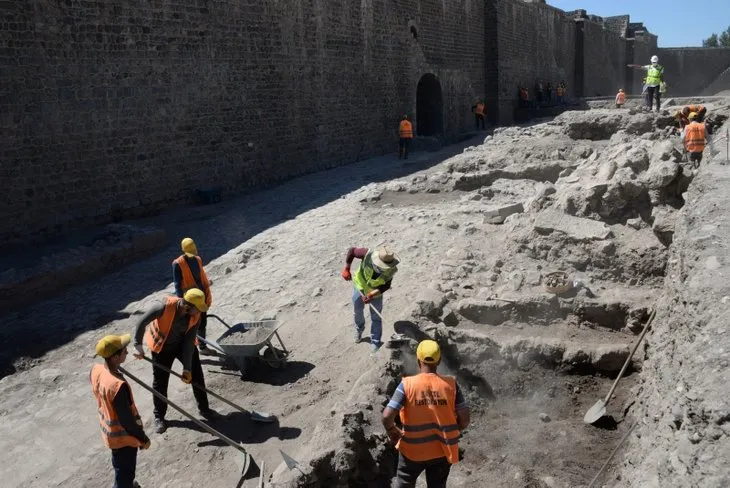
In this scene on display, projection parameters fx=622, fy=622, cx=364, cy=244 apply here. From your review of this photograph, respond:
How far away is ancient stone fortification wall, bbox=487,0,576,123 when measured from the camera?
27344mm

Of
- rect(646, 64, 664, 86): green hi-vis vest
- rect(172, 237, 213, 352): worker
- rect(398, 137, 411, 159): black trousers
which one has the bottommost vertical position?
Result: rect(172, 237, 213, 352): worker

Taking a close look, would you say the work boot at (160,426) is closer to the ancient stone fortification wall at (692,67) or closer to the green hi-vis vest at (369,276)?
the green hi-vis vest at (369,276)

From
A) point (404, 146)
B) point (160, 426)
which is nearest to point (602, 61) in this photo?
point (404, 146)

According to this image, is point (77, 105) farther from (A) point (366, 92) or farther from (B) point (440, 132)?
(B) point (440, 132)

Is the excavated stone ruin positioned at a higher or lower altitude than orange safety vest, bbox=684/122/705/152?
lower

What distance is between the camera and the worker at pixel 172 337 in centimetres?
508

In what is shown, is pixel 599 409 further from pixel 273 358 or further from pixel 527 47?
pixel 527 47

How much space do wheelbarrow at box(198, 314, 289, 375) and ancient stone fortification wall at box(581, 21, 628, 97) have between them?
121 feet

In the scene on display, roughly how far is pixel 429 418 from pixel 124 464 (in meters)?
2.09

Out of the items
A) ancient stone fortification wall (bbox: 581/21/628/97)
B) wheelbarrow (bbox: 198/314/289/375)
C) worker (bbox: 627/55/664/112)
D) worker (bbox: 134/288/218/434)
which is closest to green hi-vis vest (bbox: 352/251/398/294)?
wheelbarrow (bbox: 198/314/289/375)

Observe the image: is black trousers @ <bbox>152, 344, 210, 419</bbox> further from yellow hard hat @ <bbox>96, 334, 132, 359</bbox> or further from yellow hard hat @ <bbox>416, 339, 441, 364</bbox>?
yellow hard hat @ <bbox>416, 339, 441, 364</bbox>

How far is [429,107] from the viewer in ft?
78.5

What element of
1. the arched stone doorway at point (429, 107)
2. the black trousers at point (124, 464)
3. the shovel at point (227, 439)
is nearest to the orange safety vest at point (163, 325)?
the shovel at point (227, 439)

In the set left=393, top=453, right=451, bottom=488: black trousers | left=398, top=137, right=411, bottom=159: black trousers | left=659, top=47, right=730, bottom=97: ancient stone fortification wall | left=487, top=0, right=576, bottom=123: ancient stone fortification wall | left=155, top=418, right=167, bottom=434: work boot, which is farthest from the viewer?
left=659, top=47, right=730, bottom=97: ancient stone fortification wall
